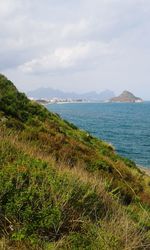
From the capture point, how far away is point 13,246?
610 cm

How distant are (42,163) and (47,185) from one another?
1.10 metres

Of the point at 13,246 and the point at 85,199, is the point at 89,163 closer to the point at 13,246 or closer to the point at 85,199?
the point at 85,199

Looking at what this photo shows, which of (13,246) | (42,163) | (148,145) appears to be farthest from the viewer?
(148,145)

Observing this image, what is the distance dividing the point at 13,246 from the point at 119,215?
217cm

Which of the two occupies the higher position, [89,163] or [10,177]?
[10,177]

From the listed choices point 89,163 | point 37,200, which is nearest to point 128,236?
point 37,200

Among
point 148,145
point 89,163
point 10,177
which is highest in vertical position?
point 10,177

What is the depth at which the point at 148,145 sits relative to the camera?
184ft

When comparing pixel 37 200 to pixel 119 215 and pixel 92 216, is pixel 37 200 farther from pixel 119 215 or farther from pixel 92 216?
pixel 119 215

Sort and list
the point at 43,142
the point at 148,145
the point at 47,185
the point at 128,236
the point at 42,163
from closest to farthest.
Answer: the point at 128,236, the point at 47,185, the point at 42,163, the point at 43,142, the point at 148,145

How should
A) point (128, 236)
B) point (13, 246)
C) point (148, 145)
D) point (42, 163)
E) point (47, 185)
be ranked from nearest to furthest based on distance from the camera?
1. point (13, 246)
2. point (128, 236)
3. point (47, 185)
4. point (42, 163)
5. point (148, 145)

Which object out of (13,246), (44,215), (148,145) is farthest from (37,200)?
(148,145)

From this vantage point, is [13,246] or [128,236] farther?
[128,236]

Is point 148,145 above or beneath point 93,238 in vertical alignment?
beneath
